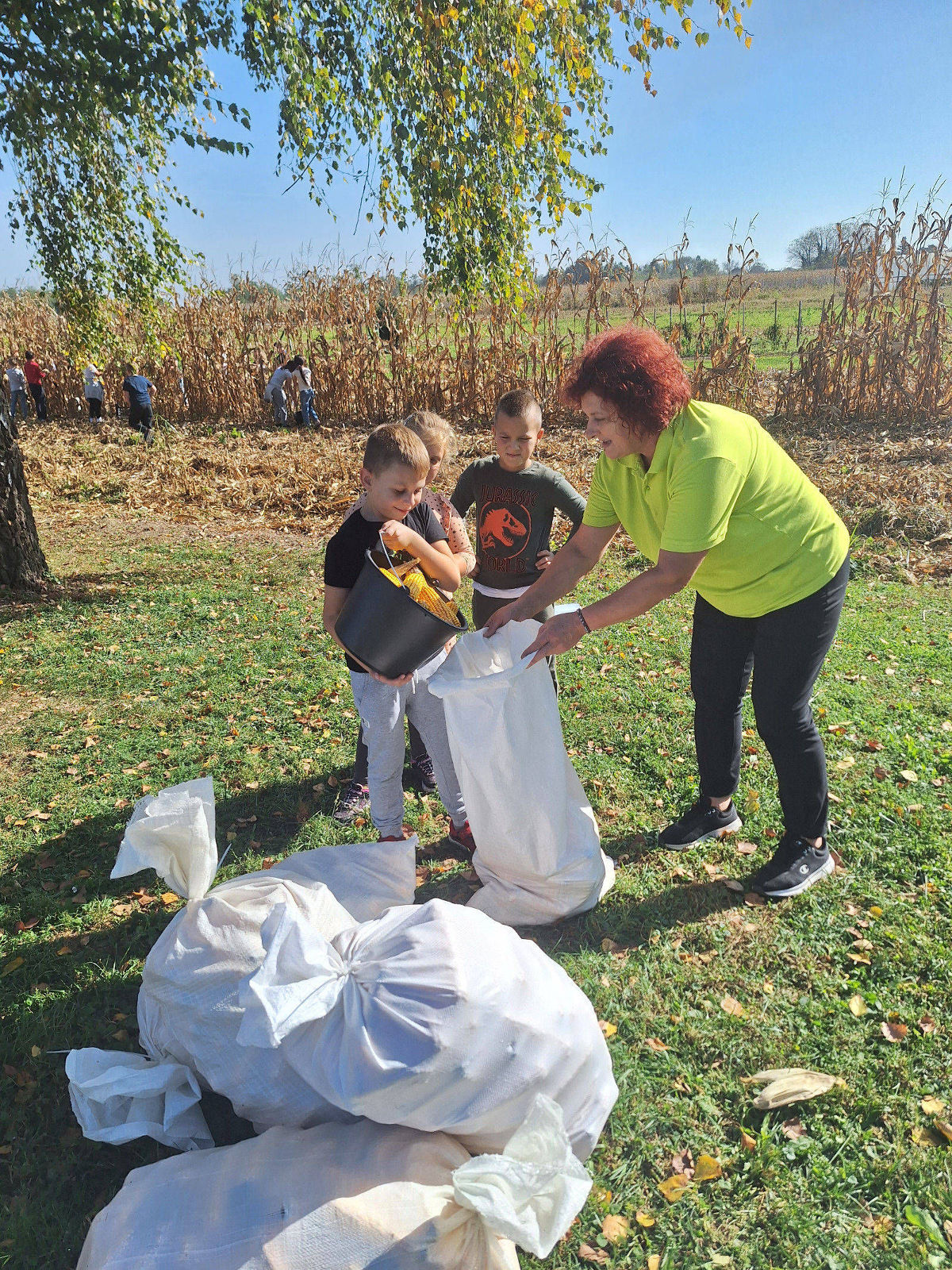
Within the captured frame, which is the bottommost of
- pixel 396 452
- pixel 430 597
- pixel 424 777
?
pixel 424 777

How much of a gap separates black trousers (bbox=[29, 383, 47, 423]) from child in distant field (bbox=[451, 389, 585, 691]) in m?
15.0

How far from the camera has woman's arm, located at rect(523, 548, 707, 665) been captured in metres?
2.41

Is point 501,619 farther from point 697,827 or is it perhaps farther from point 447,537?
point 697,827

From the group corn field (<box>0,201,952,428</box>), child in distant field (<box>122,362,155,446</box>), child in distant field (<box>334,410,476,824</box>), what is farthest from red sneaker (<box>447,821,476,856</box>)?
child in distant field (<box>122,362,155,446</box>)

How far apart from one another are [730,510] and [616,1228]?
6.27 feet

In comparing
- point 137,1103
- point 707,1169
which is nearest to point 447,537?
point 137,1103

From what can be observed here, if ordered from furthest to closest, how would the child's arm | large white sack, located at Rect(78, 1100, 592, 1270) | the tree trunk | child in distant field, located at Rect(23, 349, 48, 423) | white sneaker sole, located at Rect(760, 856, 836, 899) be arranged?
child in distant field, located at Rect(23, 349, 48, 423) → the tree trunk → white sneaker sole, located at Rect(760, 856, 836, 899) → the child's arm → large white sack, located at Rect(78, 1100, 592, 1270)

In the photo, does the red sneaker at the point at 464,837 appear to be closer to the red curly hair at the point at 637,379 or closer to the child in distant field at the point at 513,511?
the child in distant field at the point at 513,511

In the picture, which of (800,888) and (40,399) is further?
(40,399)

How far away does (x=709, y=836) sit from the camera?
10.7 ft

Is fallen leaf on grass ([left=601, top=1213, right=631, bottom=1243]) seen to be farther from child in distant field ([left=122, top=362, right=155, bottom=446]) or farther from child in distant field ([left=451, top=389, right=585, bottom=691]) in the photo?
child in distant field ([left=122, top=362, right=155, bottom=446])

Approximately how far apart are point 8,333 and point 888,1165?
69.4 ft

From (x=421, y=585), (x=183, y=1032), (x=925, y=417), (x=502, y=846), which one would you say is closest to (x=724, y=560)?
(x=421, y=585)

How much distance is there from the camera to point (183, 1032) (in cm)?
194
